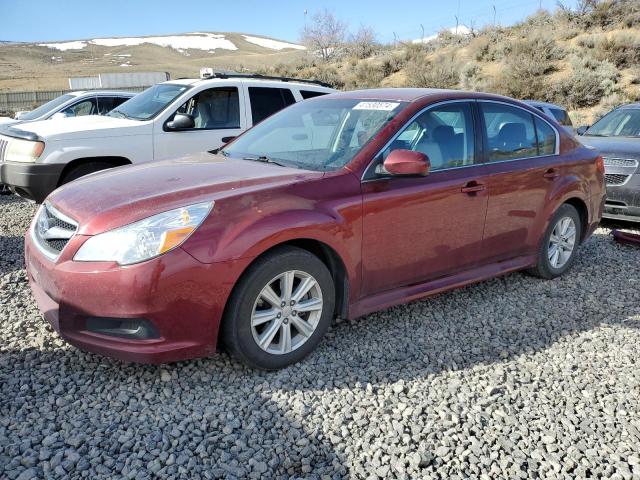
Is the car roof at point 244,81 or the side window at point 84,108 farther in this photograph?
the side window at point 84,108

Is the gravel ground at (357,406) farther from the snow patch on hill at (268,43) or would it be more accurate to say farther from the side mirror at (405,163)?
the snow patch on hill at (268,43)

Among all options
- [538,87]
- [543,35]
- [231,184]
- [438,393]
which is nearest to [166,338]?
[231,184]

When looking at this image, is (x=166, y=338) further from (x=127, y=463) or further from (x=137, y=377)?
(x=127, y=463)

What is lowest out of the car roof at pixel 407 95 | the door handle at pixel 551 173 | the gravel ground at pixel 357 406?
the gravel ground at pixel 357 406

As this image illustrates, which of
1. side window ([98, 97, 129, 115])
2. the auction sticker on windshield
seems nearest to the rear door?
the auction sticker on windshield

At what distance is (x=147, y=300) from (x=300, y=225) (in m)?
0.98

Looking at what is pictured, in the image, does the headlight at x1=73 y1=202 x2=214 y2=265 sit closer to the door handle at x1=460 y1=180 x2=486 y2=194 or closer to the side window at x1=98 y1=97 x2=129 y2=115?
the door handle at x1=460 y1=180 x2=486 y2=194

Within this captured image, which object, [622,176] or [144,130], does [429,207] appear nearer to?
[144,130]

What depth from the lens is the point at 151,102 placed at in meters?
7.46

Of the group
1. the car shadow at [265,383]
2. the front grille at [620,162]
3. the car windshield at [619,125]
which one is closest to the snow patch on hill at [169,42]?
the car windshield at [619,125]

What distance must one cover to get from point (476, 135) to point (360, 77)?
1057 inches

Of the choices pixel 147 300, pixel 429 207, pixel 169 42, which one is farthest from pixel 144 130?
pixel 169 42

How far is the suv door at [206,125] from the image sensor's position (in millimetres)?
6980

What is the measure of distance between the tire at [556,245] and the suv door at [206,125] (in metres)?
4.08
